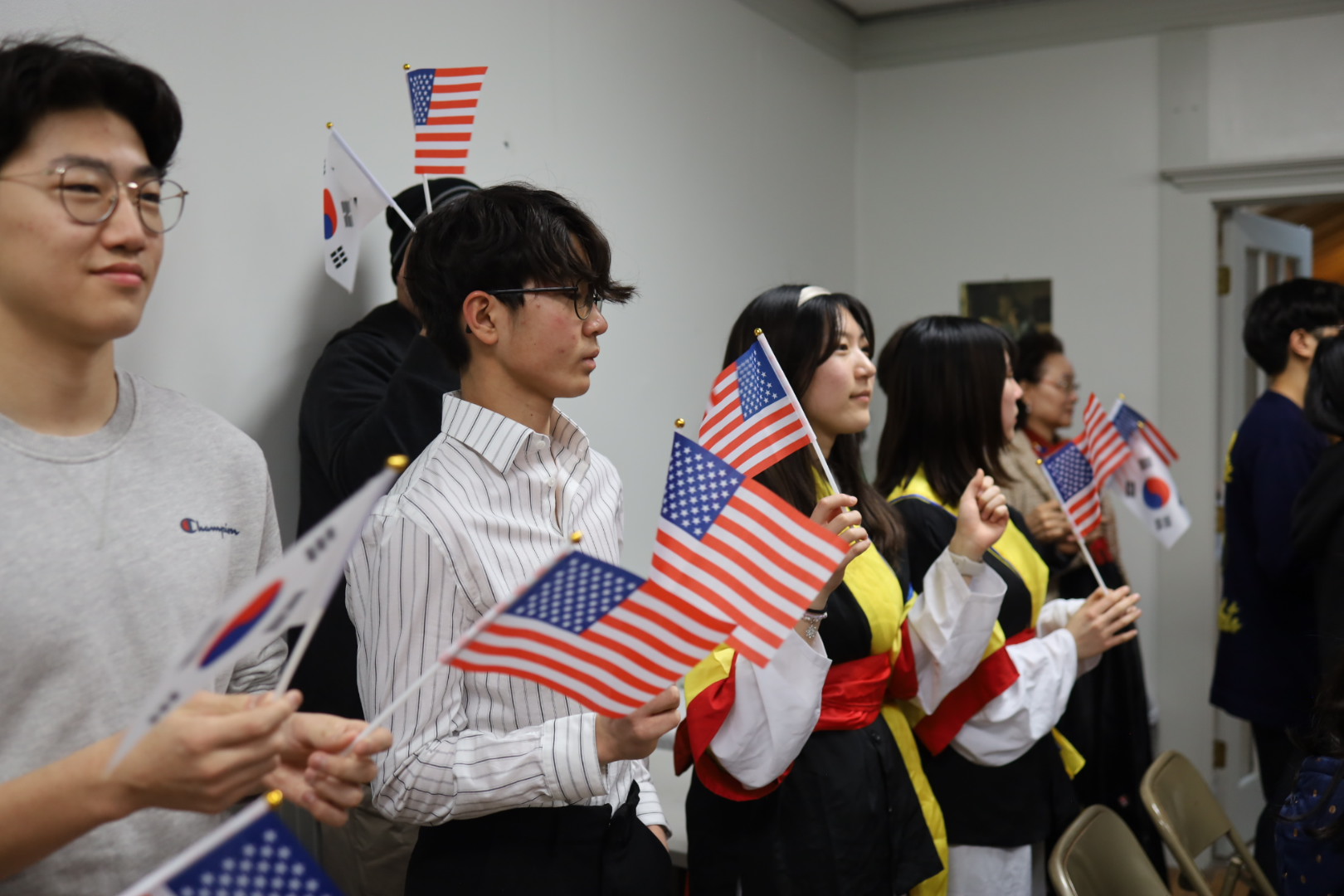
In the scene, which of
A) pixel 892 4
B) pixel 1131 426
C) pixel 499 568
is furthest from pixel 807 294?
pixel 892 4

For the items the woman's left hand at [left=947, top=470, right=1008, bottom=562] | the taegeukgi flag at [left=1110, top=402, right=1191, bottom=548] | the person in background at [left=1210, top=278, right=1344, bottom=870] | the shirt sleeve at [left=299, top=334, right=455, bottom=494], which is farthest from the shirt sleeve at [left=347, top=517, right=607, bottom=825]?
the person in background at [left=1210, top=278, right=1344, bottom=870]

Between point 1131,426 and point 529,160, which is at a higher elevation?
point 529,160

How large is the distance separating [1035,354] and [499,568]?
331 centimetres

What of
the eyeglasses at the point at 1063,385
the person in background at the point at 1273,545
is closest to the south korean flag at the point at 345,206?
the person in background at the point at 1273,545

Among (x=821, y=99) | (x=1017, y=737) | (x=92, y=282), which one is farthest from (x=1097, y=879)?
(x=821, y=99)

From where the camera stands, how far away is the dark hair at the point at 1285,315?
3604 mm

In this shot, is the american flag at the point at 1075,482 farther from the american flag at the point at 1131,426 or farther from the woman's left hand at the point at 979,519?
the woman's left hand at the point at 979,519

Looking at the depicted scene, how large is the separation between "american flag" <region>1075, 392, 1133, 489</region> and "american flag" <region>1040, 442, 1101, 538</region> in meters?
0.17

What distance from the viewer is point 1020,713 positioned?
237 cm

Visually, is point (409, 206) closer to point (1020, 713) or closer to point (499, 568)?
point (499, 568)

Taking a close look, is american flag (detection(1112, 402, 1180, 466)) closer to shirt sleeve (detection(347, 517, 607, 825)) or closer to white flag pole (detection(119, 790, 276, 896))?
shirt sleeve (detection(347, 517, 607, 825))

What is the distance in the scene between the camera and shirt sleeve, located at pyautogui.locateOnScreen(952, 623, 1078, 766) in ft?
7.72

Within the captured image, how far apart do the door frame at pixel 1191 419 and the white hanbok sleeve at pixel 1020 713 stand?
2525 millimetres

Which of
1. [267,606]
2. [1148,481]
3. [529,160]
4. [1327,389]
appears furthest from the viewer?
[1148,481]
